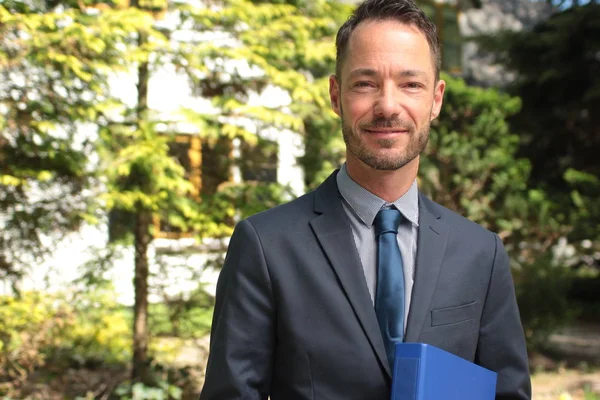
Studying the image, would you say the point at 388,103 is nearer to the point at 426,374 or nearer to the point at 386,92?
the point at 386,92

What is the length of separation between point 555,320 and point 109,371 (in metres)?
5.19

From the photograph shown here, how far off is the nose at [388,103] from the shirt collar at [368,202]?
0.20 m

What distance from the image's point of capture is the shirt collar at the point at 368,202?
5.38 ft

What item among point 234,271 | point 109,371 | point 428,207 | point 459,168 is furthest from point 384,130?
point 459,168

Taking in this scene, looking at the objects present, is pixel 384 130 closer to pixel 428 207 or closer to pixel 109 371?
pixel 428 207

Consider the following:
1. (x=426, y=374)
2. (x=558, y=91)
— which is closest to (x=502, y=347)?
(x=426, y=374)

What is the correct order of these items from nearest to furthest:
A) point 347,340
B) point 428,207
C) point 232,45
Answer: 1. point 347,340
2. point 428,207
3. point 232,45

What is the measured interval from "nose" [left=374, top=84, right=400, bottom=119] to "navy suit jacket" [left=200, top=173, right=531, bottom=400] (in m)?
0.25

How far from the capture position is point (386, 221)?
1611 mm

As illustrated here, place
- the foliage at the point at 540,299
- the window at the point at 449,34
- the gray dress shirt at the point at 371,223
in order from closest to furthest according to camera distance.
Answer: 1. the gray dress shirt at the point at 371,223
2. the foliage at the point at 540,299
3. the window at the point at 449,34

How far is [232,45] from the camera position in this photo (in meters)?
5.89

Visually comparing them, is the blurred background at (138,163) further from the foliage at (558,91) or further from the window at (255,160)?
the foliage at (558,91)

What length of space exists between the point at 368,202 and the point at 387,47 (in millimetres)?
339

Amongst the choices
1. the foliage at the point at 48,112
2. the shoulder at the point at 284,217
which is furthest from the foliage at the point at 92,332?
the shoulder at the point at 284,217
